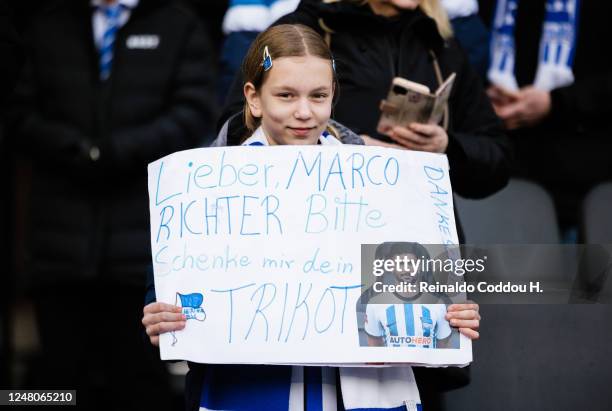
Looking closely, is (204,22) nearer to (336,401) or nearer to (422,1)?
(422,1)

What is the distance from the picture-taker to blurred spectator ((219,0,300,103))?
4.50 meters

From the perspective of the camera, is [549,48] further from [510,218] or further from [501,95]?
[510,218]

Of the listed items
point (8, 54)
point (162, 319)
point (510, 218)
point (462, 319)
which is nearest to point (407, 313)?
point (462, 319)

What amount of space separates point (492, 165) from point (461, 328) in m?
0.90

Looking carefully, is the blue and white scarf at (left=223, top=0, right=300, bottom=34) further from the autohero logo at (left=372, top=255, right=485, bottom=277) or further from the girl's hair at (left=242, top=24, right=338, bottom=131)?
the autohero logo at (left=372, top=255, right=485, bottom=277)

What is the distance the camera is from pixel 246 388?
2.88 metres

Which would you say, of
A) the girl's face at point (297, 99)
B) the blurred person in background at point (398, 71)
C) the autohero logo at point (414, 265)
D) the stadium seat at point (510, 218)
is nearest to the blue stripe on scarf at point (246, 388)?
the autohero logo at point (414, 265)

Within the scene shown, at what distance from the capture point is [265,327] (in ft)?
9.14

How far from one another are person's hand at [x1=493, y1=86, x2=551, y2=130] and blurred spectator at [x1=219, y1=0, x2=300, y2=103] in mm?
947

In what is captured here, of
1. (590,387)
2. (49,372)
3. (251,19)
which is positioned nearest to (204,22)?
(251,19)

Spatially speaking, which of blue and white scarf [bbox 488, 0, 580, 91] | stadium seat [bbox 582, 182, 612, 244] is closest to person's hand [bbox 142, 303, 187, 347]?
stadium seat [bbox 582, 182, 612, 244]

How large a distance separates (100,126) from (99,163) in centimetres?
21

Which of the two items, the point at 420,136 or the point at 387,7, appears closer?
the point at 420,136

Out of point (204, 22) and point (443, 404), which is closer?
point (443, 404)
